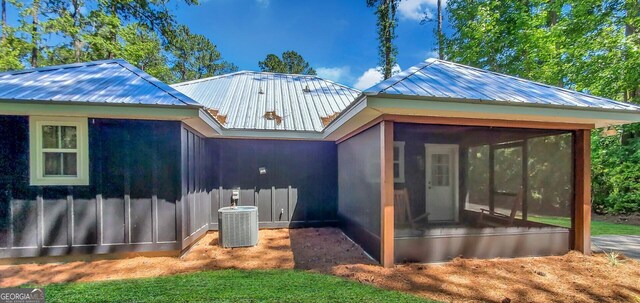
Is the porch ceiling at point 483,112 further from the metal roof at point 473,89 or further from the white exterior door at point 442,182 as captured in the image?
the white exterior door at point 442,182

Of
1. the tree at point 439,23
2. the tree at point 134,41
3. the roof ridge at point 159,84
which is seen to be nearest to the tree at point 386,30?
the tree at point 439,23

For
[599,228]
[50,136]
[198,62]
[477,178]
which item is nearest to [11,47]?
[198,62]

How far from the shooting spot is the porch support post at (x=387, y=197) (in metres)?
4.18

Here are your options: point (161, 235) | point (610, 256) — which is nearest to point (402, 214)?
point (610, 256)

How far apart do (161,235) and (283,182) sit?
3.21 meters

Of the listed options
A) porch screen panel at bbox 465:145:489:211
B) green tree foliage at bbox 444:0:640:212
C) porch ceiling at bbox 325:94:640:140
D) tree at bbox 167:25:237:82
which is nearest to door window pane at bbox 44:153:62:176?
porch ceiling at bbox 325:94:640:140

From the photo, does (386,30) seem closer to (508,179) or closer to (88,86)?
(508,179)

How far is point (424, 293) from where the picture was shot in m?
3.29

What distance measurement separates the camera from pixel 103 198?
15.1 ft

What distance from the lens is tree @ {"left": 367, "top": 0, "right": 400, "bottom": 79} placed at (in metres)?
Answer: 15.2

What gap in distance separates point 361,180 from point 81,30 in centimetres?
1629

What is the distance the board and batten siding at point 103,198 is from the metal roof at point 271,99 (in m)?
2.25

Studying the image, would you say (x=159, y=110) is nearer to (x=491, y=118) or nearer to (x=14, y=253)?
(x=14, y=253)

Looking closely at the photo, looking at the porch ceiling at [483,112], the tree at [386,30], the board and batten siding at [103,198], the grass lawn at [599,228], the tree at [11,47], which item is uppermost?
the tree at [386,30]
